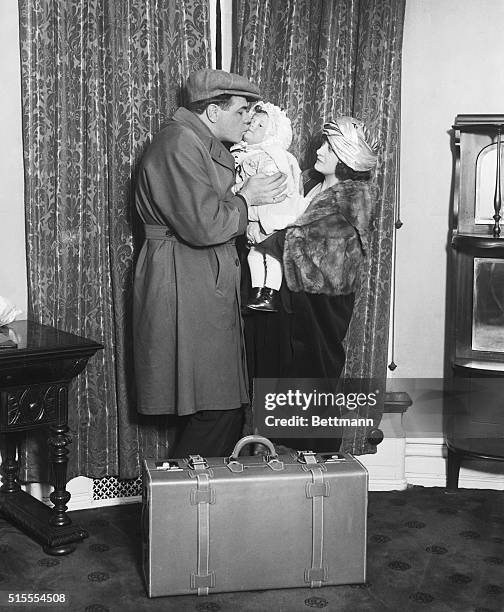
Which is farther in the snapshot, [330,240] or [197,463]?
[330,240]

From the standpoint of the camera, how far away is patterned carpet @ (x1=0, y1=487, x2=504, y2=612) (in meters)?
3.27

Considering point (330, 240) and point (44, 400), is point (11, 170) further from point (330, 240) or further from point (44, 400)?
point (330, 240)

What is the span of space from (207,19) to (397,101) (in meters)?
0.93

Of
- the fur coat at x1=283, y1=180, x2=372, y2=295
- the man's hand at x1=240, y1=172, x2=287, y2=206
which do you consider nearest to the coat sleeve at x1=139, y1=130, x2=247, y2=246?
the man's hand at x1=240, y1=172, x2=287, y2=206

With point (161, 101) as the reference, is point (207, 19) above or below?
above

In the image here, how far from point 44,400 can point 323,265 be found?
1231 mm

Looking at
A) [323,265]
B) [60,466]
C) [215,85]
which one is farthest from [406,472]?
[215,85]

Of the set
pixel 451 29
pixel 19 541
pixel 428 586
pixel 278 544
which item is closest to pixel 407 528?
pixel 428 586

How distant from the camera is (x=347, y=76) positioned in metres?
4.25

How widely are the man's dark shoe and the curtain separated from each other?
56cm

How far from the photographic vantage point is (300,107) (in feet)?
13.8

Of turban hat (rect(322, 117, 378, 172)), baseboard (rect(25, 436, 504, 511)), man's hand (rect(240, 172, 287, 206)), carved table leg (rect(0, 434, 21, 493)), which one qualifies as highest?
turban hat (rect(322, 117, 378, 172))

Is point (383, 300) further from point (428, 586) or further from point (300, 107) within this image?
point (428, 586)

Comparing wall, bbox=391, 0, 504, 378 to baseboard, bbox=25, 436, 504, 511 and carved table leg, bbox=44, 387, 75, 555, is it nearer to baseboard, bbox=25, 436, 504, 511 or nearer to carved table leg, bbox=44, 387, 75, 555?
baseboard, bbox=25, 436, 504, 511
